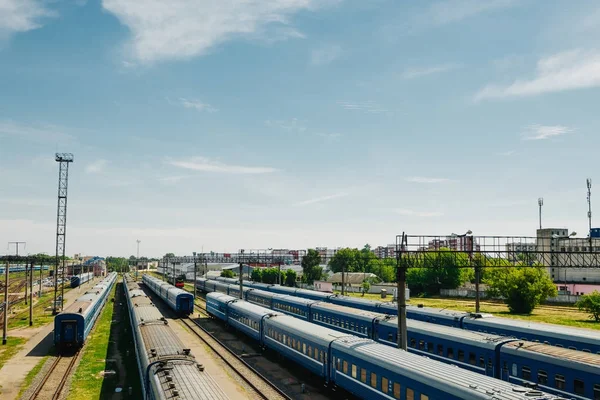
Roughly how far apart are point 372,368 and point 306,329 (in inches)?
353

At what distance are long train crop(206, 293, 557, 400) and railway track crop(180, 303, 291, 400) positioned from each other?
7.76 ft

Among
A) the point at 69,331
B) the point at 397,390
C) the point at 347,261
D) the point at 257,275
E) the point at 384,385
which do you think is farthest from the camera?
the point at 347,261

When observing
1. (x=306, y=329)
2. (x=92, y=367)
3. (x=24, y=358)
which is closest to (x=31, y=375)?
(x=92, y=367)

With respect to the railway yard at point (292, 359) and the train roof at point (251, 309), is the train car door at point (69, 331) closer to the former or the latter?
the railway yard at point (292, 359)

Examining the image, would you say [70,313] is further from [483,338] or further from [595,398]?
[595,398]

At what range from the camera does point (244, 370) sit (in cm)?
3253

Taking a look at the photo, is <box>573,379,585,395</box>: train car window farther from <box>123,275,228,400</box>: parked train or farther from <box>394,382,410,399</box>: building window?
<box>123,275,228,400</box>: parked train

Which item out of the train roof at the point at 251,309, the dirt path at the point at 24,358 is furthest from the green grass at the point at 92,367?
the train roof at the point at 251,309

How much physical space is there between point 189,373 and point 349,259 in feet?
406

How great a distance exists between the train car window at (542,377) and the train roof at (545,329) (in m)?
4.25

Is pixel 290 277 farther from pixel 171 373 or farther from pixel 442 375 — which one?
pixel 442 375

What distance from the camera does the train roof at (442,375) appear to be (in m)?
14.9

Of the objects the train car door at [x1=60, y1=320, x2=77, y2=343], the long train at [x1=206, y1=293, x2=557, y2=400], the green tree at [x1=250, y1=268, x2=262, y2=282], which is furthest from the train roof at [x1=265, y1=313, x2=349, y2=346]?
the green tree at [x1=250, y1=268, x2=262, y2=282]

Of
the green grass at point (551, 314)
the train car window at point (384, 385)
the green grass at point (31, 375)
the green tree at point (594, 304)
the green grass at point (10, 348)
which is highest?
the train car window at point (384, 385)
